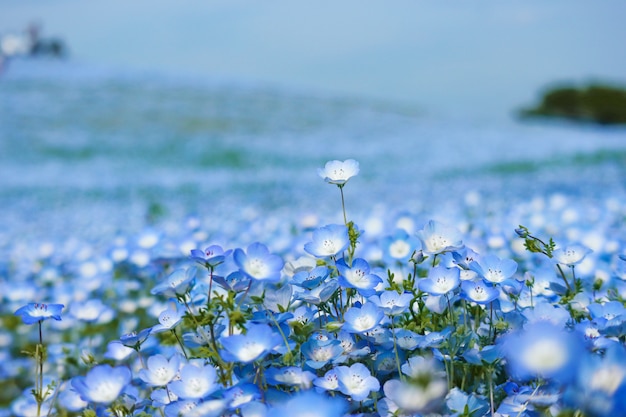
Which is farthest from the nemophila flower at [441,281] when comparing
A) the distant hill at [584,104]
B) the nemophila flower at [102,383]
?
the distant hill at [584,104]

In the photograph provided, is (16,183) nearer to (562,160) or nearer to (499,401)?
(562,160)

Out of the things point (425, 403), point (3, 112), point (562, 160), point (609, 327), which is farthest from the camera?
point (3, 112)

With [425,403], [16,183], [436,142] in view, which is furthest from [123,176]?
[425,403]

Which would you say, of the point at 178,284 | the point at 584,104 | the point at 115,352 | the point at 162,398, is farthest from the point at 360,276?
the point at 584,104

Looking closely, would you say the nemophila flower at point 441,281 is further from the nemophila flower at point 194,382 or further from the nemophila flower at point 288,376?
the nemophila flower at point 194,382

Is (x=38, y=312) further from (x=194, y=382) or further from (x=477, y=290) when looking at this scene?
(x=477, y=290)
